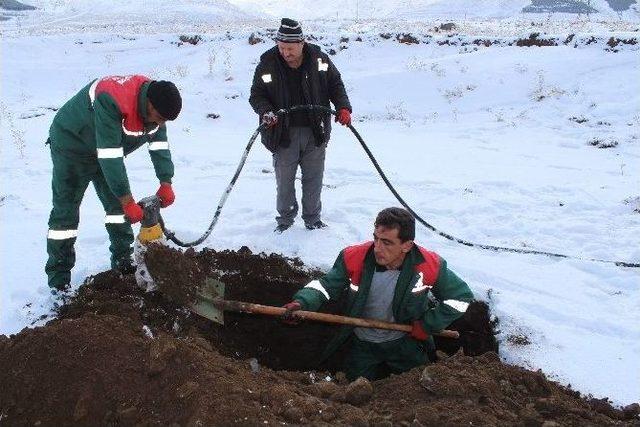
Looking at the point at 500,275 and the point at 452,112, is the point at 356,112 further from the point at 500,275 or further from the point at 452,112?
the point at 500,275

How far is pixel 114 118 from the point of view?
137 inches

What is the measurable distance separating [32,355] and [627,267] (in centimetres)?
448

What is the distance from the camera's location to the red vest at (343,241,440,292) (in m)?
3.56

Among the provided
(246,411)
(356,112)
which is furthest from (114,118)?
(356,112)

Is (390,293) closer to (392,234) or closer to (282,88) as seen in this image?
(392,234)

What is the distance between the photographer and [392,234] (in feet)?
11.1

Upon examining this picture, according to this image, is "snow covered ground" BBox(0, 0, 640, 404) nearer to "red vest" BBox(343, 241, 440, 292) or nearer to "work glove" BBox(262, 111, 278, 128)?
"red vest" BBox(343, 241, 440, 292)

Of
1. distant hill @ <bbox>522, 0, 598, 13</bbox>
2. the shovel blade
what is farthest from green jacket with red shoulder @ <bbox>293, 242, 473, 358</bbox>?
distant hill @ <bbox>522, 0, 598, 13</bbox>

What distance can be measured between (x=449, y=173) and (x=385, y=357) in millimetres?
3910

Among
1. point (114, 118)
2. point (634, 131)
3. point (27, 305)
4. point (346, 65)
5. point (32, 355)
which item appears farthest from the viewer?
point (346, 65)

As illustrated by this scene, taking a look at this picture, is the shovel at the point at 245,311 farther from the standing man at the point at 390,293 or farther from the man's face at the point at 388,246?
the man's face at the point at 388,246

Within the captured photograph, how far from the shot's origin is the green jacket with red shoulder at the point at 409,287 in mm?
3543

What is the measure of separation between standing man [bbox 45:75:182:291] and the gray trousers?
1.25 m

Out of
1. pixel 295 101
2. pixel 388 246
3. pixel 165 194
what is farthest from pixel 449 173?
pixel 165 194
